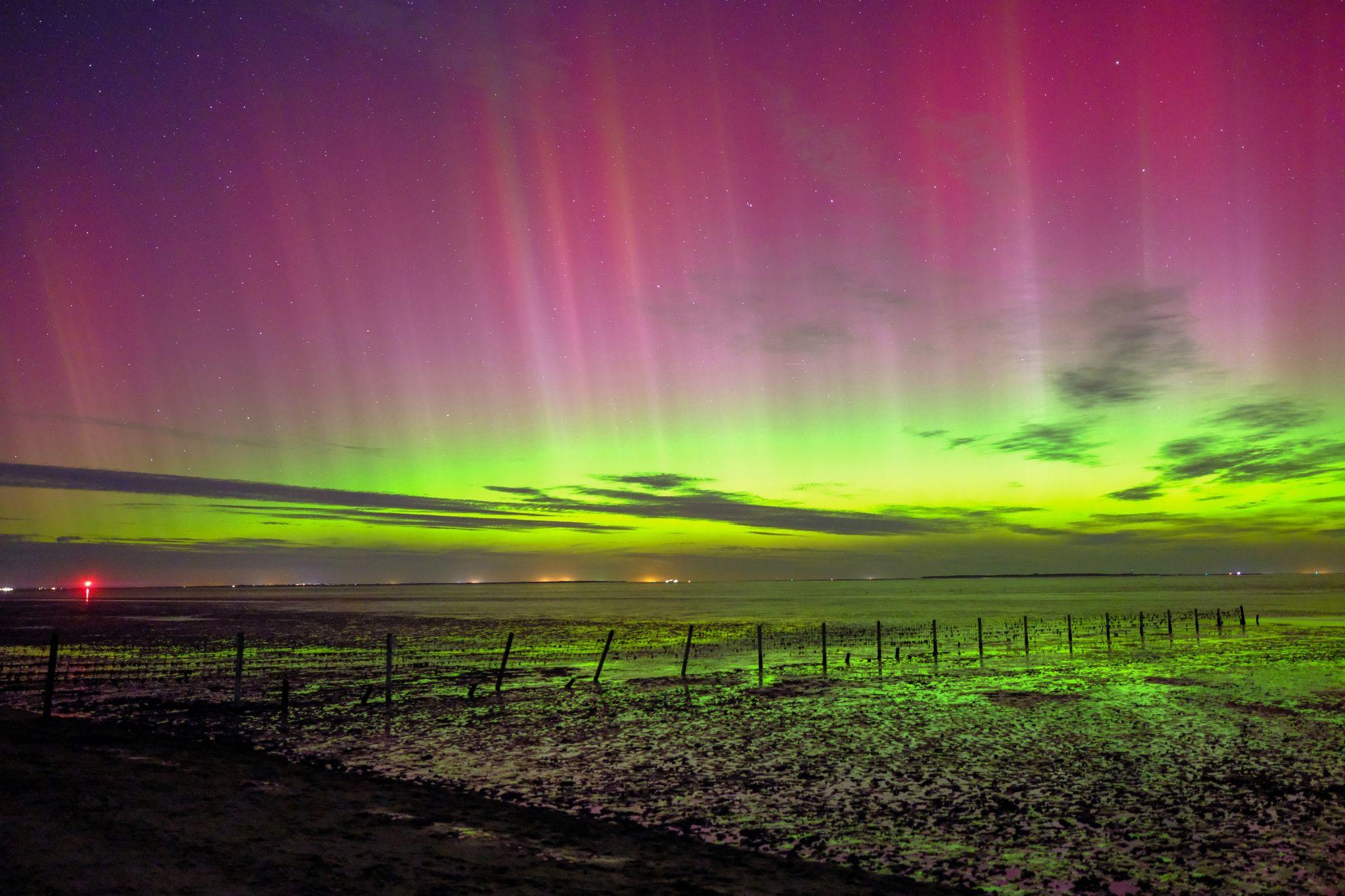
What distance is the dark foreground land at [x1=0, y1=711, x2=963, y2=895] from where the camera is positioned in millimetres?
9844

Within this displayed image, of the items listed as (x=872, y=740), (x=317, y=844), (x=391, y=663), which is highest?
(x=391, y=663)

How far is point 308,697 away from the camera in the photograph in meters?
27.7

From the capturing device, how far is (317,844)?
1145 centimetres

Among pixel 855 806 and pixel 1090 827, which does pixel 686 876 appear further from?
pixel 1090 827

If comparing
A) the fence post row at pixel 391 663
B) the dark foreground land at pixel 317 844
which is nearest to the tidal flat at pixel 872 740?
the fence post row at pixel 391 663

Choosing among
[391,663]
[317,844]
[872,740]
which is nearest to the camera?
[317,844]

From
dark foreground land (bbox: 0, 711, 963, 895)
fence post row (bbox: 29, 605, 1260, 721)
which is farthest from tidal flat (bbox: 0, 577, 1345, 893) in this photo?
dark foreground land (bbox: 0, 711, 963, 895)

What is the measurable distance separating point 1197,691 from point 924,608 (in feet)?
316

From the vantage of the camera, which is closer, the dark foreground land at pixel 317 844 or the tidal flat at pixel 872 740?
the dark foreground land at pixel 317 844

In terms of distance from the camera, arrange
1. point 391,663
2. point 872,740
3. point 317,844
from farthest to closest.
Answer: point 391,663 < point 872,740 < point 317,844

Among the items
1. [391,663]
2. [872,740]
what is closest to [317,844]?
[872,740]

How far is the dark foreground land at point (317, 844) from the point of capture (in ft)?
32.3

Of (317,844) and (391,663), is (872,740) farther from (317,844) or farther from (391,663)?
(391,663)

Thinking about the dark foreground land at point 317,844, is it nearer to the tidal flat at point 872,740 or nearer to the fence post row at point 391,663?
the tidal flat at point 872,740
